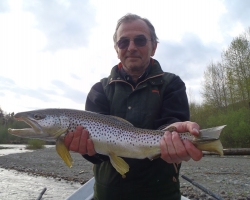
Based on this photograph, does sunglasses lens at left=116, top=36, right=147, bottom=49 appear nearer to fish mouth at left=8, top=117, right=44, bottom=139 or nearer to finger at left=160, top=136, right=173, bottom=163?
finger at left=160, top=136, right=173, bottom=163

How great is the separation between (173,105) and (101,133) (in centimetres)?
93

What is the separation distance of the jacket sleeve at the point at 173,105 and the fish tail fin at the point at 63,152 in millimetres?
1120

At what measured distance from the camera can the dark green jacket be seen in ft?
9.57

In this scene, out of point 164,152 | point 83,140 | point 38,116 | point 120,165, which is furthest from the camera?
point 38,116

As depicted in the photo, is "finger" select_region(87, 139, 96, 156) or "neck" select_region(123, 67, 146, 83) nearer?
"finger" select_region(87, 139, 96, 156)

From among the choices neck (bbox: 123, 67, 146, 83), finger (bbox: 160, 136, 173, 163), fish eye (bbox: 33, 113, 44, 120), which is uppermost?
neck (bbox: 123, 67, 146, 83)

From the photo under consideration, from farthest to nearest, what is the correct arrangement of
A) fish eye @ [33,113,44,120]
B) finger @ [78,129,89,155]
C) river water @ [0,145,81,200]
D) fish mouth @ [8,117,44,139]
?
river water @ [0,145,81,200] → fish eye @ [33,113,44,120] → fish mouth @ [8,117,44,139] → finger @ [78,129,89,155]

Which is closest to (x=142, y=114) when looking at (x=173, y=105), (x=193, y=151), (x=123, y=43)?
(x=173, y=105)

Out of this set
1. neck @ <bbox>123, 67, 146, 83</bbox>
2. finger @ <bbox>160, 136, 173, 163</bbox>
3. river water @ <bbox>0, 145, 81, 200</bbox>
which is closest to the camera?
finger @ <bbox>160, 136, 173, 163</bbox>

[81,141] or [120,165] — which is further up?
[81,141]

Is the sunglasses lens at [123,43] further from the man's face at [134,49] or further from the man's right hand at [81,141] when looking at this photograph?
→ the man's right hand at [81,141]

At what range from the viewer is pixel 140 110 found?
3164 millimetres

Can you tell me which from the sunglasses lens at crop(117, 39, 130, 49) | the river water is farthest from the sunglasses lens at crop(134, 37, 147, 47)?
the river water

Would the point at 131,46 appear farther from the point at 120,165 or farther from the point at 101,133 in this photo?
the point at 120,165
